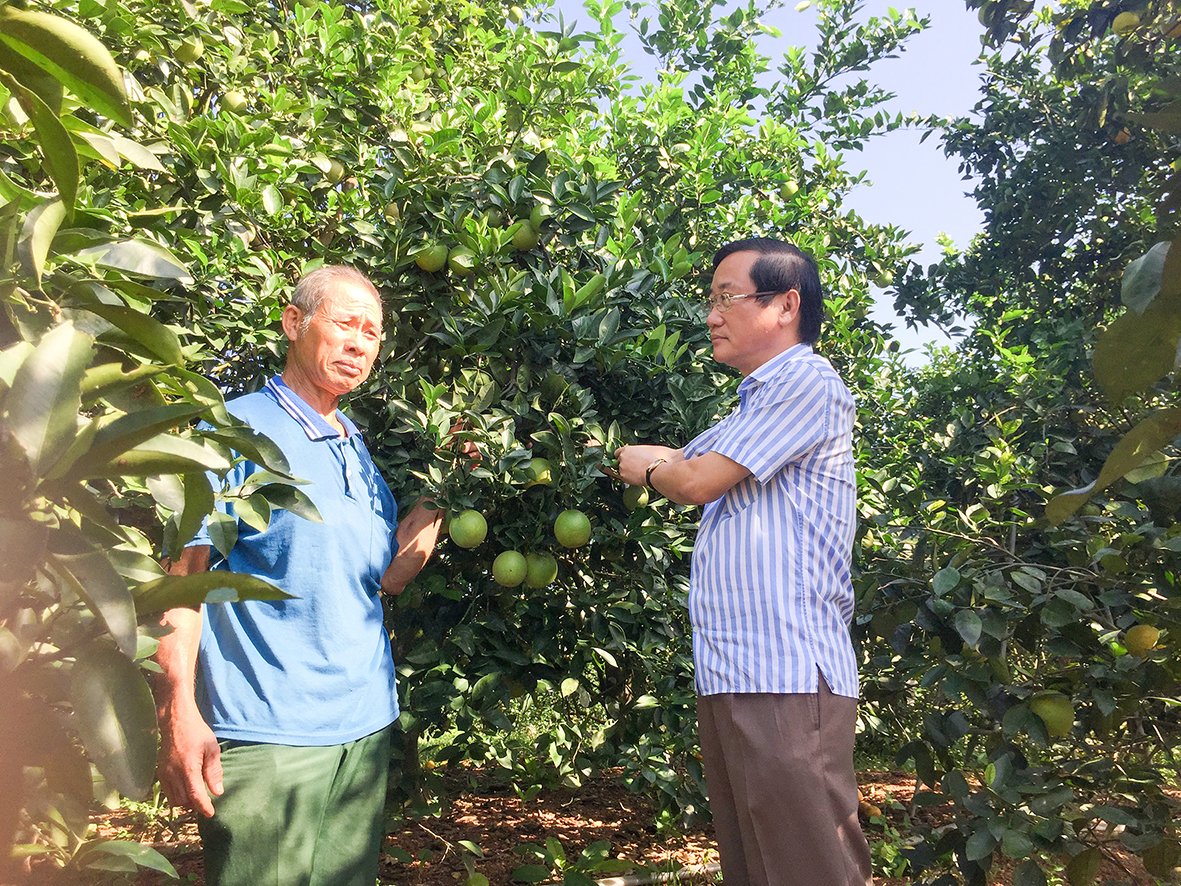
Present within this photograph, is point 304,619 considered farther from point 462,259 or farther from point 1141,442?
point 1141,442

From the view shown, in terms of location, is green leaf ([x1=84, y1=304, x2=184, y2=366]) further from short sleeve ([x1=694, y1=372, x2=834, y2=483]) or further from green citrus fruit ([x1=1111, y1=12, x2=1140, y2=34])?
green citrus fruit ([x1=1111, y1=12, x2=1140, y2=34])

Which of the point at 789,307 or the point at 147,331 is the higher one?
the point at 789,307

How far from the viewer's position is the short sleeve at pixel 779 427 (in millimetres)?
1877

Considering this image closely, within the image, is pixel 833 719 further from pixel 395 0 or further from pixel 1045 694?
pixel 395 0

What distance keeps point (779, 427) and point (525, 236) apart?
3.00 feet

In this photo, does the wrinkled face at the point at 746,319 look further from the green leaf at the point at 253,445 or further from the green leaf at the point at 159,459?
the green leaf at the point at 159,459

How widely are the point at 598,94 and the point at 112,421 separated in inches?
126

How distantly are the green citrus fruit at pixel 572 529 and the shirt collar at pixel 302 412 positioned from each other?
550 mm

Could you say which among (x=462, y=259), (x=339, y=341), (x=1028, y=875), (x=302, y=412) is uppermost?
(x=462, y=259)

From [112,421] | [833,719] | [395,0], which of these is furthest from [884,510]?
[112,421]

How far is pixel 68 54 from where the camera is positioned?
0.69 metres

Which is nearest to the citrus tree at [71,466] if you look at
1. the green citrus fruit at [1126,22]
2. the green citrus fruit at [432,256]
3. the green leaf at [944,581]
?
the green citrus fruit at [432,256]

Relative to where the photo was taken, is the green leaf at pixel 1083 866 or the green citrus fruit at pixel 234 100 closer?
the green leaf at pixel 1083 866

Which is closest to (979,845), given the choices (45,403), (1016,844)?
(1016,844)
